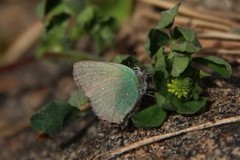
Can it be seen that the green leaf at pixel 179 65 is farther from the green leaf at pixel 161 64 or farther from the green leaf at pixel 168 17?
the green leaf at pixel 168 17

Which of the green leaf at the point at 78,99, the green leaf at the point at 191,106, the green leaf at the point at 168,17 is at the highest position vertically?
the green leaf at the point at 168,17

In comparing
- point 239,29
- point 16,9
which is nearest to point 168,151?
point 239,29

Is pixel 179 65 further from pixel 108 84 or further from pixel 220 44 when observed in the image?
pixel 220 44

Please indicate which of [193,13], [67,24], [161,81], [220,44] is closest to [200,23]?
[193,13]

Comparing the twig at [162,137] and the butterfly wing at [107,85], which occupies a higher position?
the butterfly wing at [107,85]

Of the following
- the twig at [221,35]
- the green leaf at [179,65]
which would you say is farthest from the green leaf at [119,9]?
the green leaf at [179,65]

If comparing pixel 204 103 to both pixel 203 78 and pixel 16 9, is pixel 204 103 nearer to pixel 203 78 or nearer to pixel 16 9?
pixel 203 78

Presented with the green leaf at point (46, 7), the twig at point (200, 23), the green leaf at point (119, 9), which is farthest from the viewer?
the green leaf at point (119, 9)

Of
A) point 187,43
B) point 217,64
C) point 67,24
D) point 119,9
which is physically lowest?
point 119,9
